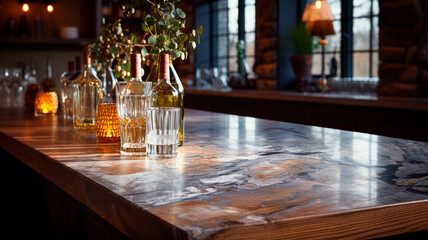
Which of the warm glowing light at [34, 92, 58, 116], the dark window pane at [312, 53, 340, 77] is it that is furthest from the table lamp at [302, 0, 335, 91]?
the warm glowing light at [34, 92, 58, 116]

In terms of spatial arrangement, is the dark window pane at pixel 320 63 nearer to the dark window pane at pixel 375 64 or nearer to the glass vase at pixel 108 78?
the dark window pane at pixel 375 64

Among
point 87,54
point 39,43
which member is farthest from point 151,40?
point 39,43

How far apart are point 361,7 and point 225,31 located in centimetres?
234

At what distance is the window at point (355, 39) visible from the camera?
4.44 m

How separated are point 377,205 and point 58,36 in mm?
4104

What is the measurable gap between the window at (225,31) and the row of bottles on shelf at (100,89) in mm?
3545

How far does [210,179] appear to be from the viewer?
1.09m

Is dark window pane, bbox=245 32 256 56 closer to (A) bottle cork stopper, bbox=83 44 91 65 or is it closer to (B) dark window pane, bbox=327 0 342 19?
(B) dark window pane, bbox=327 0 342 19

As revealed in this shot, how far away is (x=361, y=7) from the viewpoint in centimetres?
452

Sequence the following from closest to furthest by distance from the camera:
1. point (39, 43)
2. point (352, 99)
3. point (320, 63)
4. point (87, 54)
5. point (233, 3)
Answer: point (87, 54), point (352, 99), point (39, 43), point (320, 63), point (233, 3)

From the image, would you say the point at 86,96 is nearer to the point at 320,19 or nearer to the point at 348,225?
the point at 348,225

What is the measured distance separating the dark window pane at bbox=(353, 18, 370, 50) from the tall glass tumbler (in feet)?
11.2

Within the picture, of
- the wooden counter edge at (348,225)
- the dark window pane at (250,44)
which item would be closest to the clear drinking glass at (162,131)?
the wooden counter edge at (348,225)

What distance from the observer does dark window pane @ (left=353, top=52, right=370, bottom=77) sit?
14.9 feet
